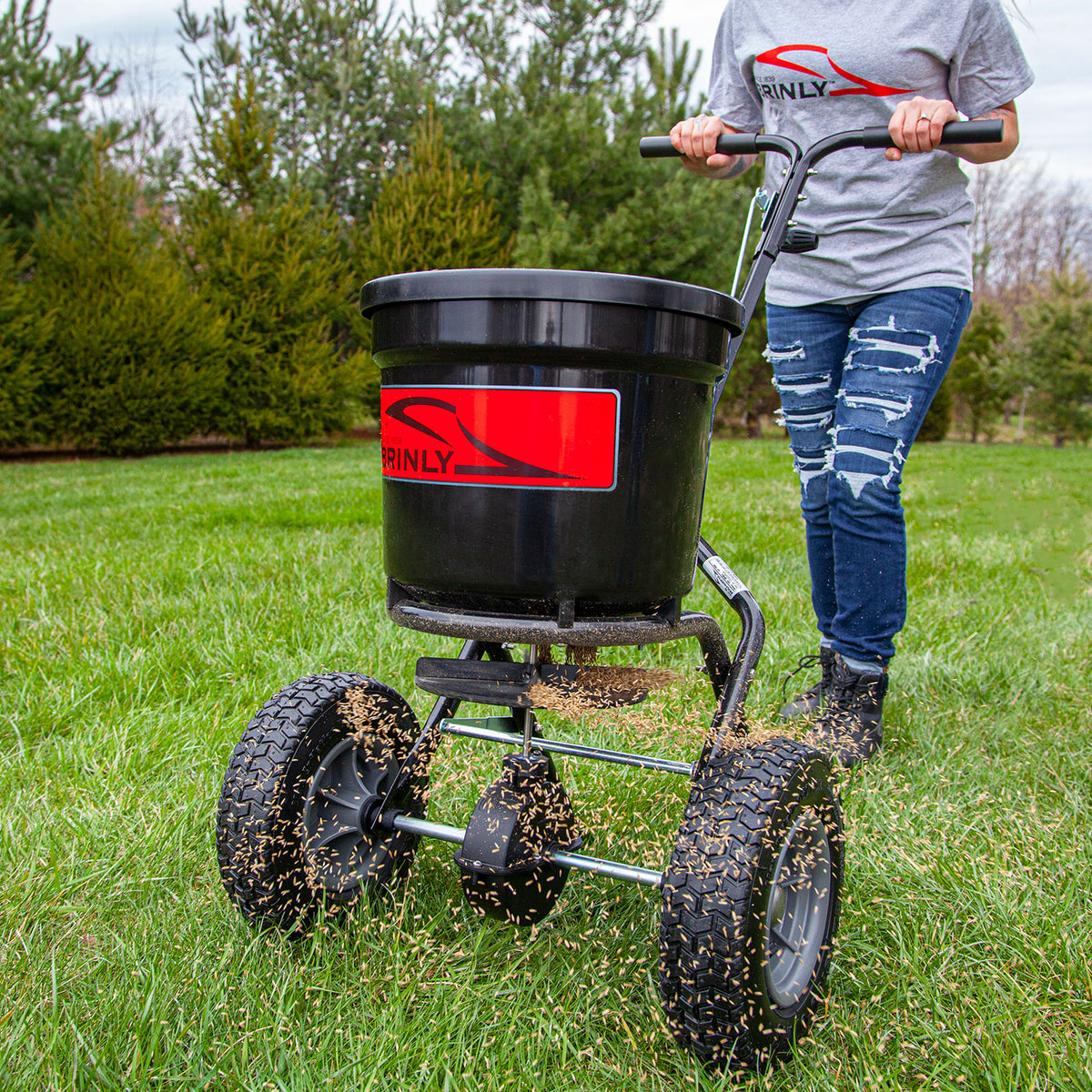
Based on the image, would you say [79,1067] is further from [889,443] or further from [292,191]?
[292,191]

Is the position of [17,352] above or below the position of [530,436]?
below

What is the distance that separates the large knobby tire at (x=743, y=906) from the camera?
1144 millimetres

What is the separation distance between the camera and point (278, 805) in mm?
1392

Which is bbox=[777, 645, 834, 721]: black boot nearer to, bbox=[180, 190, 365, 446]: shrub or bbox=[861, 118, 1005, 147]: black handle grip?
bbox=[861, 118, 1005, 147]: black handle grip

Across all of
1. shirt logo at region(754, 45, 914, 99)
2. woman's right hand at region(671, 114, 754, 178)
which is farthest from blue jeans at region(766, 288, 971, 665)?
woman's right hand at region(671, 114, 754, 178)

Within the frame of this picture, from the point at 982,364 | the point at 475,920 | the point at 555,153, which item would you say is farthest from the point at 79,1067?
the point at 982,364

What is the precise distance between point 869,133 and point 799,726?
1.25m

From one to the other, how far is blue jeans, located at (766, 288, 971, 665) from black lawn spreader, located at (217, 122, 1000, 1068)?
568mm

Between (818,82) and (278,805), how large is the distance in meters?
1.64

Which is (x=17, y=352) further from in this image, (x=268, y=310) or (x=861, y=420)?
(x=861, y=420)

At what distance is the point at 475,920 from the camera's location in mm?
1534

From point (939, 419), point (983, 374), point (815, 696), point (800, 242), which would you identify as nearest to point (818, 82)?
point (800, 242)

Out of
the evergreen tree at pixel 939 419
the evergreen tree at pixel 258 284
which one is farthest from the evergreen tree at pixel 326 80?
the evergreen tree at pixel 939 419

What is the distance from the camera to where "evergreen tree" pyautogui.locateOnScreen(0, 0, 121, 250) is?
12477 mm
